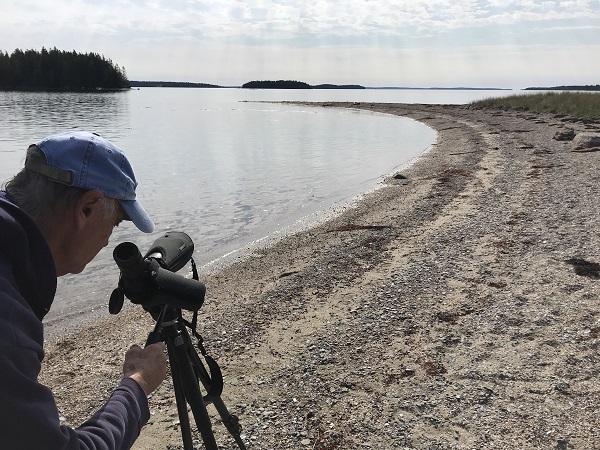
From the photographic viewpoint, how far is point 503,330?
5.00 m

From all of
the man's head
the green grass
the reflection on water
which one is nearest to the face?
the man's head

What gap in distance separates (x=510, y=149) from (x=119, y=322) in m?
19.1

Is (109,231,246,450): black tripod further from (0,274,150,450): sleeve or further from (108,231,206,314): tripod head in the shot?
(0,274,150,450): sleeve

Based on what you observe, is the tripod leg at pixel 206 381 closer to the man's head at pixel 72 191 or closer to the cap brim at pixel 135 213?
the cap brim at pixel 135 213

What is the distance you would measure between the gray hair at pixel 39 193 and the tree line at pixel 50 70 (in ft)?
464

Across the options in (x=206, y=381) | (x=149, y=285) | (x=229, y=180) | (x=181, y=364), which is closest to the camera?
(x=149, y=285)

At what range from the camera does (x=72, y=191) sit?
5.13ft

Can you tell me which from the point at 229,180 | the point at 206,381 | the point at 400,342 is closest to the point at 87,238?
the point at 206,381

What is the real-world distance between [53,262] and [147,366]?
1.83 ft

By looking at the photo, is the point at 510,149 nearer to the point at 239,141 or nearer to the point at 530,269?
the point at 530,269

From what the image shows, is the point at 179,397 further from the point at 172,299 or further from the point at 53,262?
the point at 53,262

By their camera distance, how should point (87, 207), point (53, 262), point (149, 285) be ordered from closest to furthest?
point (53, 262) < point (87, 207) < point (149, 285)

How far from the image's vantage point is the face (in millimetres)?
1605

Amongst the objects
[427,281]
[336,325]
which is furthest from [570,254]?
[336,325]
